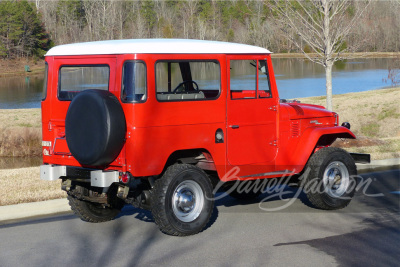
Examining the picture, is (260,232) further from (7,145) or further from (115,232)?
(7,145)

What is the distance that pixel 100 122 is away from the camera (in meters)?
6.87

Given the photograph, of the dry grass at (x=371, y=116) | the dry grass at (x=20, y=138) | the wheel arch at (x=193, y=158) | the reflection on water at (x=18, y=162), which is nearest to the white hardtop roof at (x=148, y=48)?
the wheel arch at (x=193, y=158)

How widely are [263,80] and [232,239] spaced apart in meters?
2.34

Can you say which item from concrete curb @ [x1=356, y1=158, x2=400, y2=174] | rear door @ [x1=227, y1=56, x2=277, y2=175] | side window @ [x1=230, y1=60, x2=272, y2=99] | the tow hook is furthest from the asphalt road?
concrete curb @ [x1=356, y1=158, x2=400, y2=174]

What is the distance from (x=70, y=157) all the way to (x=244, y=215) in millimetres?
2688

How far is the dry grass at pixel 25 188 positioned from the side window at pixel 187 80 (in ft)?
9.50

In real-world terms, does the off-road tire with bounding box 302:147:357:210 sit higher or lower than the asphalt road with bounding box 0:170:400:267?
higher

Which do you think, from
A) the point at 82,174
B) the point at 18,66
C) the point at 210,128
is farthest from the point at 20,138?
the point at 18,66

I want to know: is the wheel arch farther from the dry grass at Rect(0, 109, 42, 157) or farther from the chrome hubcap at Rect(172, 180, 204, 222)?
the dry grass at Rect(0, 109, 42, 157)

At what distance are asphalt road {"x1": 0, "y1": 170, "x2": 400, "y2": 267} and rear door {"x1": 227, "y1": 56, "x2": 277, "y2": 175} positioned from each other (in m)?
0.87

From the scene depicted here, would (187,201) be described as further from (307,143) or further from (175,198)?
(307,143)

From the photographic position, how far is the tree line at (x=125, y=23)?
3420 inches

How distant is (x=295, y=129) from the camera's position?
871 cm

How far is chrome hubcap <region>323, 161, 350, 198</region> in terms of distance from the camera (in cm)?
891
